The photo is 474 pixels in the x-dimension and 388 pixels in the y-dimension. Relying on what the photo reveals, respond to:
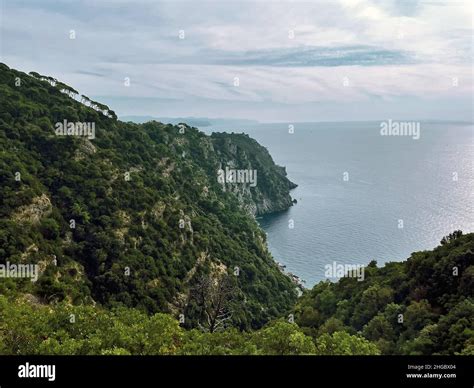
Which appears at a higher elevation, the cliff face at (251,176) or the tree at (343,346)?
the cliff face at (251,176)

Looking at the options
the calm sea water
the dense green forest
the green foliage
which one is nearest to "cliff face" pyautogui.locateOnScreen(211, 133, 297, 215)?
the calm sea water

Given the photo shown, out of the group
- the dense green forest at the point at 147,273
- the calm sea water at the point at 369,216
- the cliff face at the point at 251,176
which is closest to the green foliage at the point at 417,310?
the dense green forest at the point at 147,273

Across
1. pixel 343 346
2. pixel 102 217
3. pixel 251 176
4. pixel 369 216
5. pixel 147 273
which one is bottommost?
pixel 147 273

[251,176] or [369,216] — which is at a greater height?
[251,176]

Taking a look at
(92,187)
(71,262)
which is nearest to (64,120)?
(92,187)

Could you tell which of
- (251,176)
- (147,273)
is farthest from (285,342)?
(251,176)

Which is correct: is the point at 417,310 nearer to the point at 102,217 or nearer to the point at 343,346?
the point at 343,346

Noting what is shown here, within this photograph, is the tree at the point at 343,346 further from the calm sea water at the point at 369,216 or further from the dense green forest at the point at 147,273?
the calm sea water at the point at 369,216
